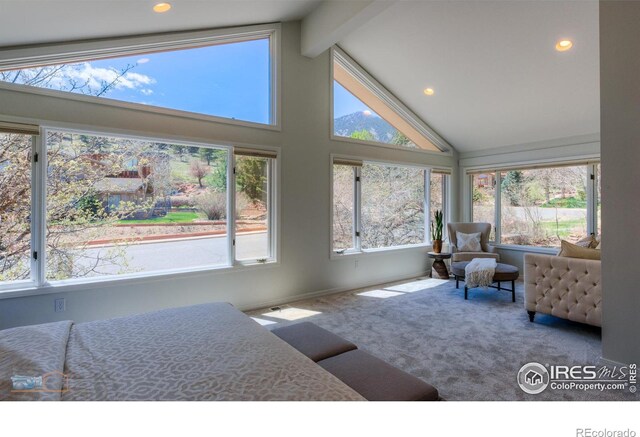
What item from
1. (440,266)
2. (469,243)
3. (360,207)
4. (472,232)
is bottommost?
(440,266)

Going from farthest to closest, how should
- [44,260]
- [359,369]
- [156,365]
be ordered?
[44,260], [359,369], [156,365]

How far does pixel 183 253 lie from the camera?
371 centimetres

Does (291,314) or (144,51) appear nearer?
(144,51)

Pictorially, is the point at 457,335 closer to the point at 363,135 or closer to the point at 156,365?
the point at 156,365

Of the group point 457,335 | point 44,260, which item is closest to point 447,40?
point 457,335

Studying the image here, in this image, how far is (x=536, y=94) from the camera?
4.57 meters

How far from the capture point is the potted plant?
18.8ft

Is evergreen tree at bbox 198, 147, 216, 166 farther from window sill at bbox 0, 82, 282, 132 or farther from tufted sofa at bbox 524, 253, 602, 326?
tufted sofa at bbox 524, 253, 602, 326

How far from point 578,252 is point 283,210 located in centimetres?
329

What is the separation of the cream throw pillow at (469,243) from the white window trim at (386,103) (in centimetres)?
169

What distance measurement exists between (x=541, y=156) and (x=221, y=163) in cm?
525

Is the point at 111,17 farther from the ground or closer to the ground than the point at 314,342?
farther from the ground

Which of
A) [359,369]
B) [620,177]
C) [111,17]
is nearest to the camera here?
[359,369]
